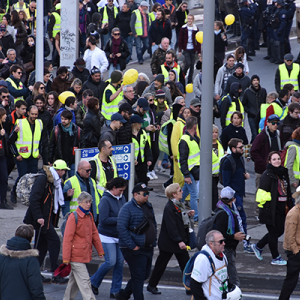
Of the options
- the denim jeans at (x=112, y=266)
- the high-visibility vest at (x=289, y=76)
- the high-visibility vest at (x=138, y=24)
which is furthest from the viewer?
the high-visibility vest at (x=138, y=24)

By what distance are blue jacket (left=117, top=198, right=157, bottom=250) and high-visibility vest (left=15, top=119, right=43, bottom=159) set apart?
4.37m

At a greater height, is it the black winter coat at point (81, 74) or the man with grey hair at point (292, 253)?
the black winter coat at point (81, 74)

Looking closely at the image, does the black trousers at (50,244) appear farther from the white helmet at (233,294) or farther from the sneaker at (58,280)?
the white helmet at (233,294)

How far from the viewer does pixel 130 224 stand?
27.0 ft

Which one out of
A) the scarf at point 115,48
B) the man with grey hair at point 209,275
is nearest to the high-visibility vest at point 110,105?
the scarf at point 115,48

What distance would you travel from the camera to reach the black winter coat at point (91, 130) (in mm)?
11664

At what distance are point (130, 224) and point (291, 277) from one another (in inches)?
83.6

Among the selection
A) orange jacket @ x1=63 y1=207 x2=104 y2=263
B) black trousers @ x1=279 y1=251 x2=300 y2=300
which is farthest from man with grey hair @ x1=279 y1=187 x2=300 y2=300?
orange jacket @ x1=63 y1=207 x2=104 y2=263

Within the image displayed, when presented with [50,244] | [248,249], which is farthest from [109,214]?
[248,249]

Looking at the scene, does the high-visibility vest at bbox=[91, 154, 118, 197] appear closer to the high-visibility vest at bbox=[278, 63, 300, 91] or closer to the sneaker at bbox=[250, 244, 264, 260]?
the sneaker at bbox=[250, 244, 264, 260]

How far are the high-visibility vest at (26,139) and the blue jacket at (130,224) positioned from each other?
4365 mm

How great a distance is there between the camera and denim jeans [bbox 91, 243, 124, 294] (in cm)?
866

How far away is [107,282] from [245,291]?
202 cm

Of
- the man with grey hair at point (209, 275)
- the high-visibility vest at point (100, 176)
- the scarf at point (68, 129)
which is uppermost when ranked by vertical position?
the scarf at point (68, 129)
